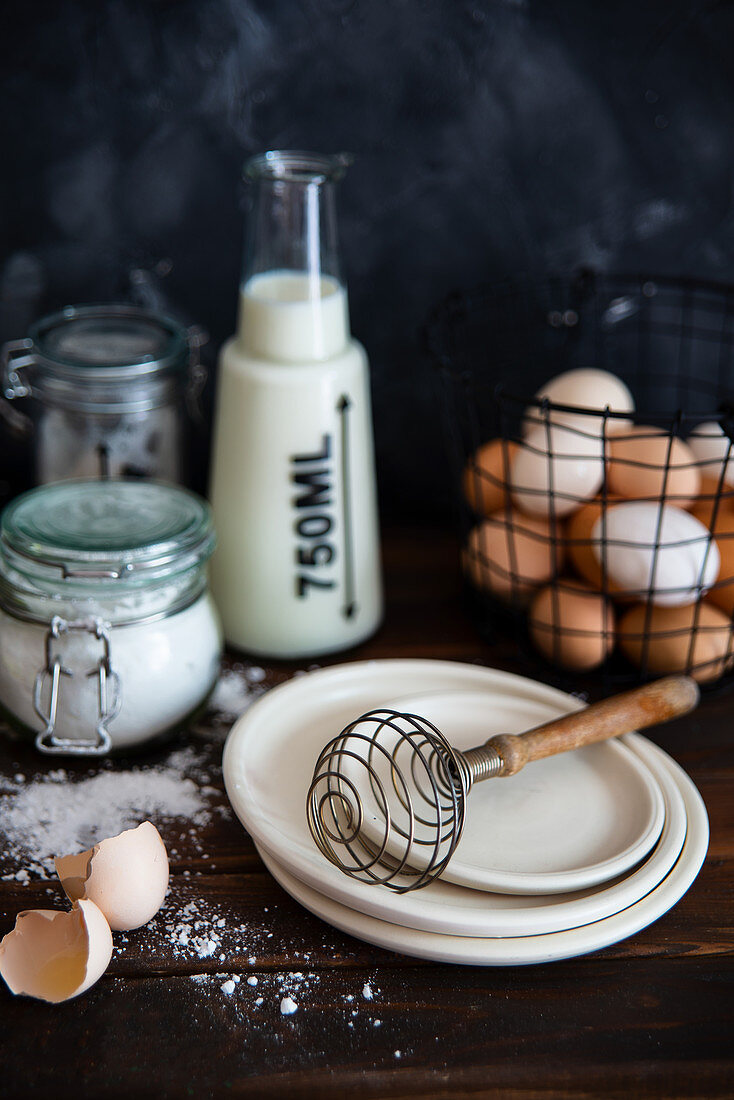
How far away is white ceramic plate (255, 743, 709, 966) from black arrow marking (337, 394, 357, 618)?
0.29m

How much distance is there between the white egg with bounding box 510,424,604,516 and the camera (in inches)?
29.6

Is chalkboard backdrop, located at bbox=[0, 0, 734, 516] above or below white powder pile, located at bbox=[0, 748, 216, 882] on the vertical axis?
above

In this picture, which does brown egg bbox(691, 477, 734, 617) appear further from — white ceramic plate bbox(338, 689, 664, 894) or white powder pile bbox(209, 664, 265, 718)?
white powder pile bbox(209, 664, 265, 718)

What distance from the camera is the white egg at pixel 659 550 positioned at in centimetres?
72

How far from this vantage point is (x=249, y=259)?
78 centimetres

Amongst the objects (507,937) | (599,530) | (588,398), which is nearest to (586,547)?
(599,530)

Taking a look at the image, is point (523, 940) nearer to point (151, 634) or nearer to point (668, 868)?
point (668, 868)

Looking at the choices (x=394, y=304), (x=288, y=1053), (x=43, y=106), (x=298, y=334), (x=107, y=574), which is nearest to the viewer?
(x=288, y=1053)

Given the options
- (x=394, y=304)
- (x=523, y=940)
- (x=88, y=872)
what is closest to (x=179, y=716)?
(x=88, y=872)

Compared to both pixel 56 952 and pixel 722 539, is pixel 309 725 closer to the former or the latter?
pixel 56 952

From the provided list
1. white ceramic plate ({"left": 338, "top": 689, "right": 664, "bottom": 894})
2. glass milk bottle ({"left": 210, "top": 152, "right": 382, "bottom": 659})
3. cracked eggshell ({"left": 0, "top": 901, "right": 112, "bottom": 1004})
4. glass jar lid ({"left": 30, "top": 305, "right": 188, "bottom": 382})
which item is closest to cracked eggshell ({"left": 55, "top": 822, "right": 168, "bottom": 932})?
cracked eggshell ({"left": 0, "top": 901, "right": 112, "bottom": 1004})

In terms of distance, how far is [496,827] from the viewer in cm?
60

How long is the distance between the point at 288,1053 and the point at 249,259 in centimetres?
56

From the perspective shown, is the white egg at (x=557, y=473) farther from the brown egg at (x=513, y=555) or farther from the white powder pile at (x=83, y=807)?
the white powder pile at (x=83, y=807)
